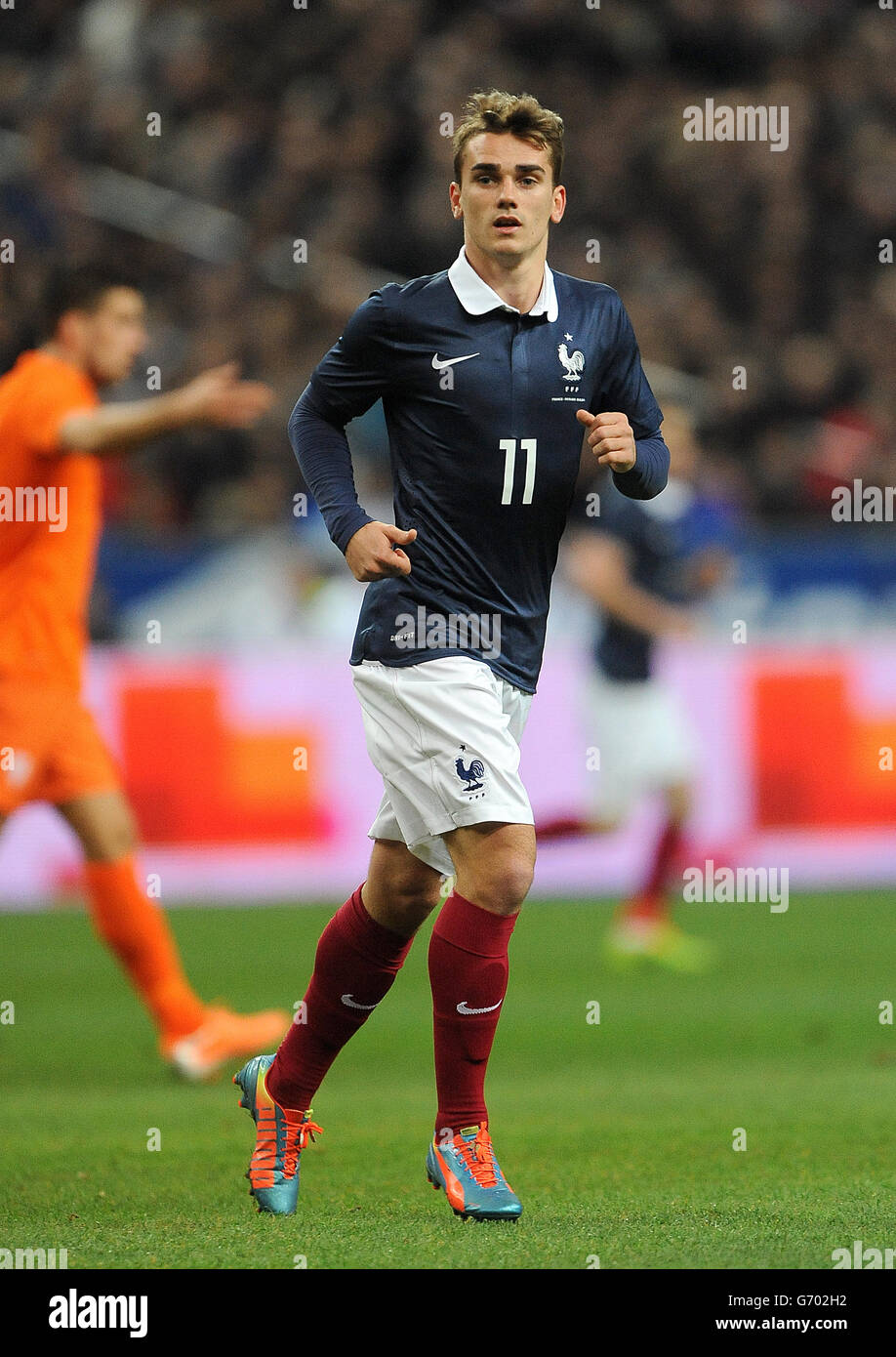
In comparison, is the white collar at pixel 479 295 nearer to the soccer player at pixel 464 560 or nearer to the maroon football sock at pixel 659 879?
the soccer player at pixel 464 560

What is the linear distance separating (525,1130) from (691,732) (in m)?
5.85

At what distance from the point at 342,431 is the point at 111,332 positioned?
6.89 feet

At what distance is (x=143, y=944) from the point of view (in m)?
6.20

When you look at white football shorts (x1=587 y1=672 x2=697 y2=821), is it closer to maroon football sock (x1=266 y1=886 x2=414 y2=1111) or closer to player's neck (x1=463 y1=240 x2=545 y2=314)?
maroon football sock (x1=266 y1=886 x2=414 y2=1111)

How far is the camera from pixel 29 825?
1062 cm

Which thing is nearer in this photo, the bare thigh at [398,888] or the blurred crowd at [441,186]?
the bare thigh at [398,888]

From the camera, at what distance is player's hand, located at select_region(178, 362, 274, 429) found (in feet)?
15.6

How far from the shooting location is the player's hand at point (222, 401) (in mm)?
4770

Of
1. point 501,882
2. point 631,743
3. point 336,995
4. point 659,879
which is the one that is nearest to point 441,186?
point 631,743

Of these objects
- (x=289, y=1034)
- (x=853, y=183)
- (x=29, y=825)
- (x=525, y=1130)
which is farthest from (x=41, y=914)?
(x=853, y=183)

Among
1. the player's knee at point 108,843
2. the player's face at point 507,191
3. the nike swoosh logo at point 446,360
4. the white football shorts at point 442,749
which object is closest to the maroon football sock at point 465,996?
the white football shorts at point 442,749

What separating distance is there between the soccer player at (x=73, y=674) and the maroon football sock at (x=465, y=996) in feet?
7.08
